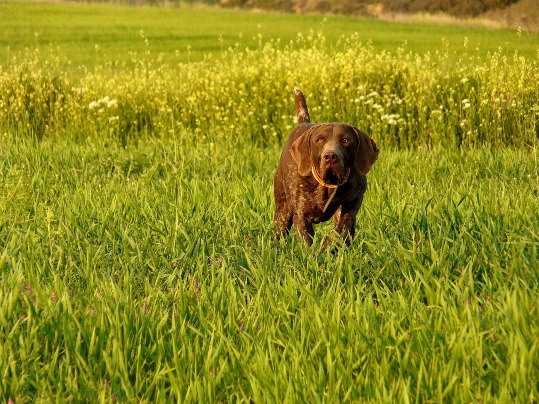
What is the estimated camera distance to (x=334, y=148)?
5098 millimetres

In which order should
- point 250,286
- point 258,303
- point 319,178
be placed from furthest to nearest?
point 319,178
point 250,286
point 258,303

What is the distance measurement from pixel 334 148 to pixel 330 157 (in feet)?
0.27

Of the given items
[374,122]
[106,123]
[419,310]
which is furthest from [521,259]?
[106,123]

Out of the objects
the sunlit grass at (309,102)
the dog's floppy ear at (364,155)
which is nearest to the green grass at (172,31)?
the sunlit grass at (309,102)

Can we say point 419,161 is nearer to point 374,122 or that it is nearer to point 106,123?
point 374,122

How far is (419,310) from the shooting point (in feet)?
13.9

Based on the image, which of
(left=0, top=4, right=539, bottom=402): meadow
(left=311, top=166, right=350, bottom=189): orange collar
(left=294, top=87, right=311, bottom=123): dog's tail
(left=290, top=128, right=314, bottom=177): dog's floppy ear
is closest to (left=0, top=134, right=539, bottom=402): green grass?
(left=0, top=4, right=539, bottom=402): meadow

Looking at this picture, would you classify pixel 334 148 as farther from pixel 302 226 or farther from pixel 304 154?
pixel 302 226

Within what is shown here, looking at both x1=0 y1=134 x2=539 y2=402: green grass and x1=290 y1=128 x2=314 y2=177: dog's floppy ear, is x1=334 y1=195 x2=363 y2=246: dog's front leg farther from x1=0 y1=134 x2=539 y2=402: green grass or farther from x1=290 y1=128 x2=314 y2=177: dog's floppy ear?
x1=290 y1=128 x2=314 y2=177: dog's floppy ear

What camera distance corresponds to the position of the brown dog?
17.3ft

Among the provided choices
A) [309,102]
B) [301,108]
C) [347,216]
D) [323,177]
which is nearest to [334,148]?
[323,177]

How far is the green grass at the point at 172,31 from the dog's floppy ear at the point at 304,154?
1646cm

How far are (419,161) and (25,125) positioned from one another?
656 centimetres

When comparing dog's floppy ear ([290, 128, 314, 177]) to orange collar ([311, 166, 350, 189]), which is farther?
dog's floppy ear ([290, 128, 314, 177])
